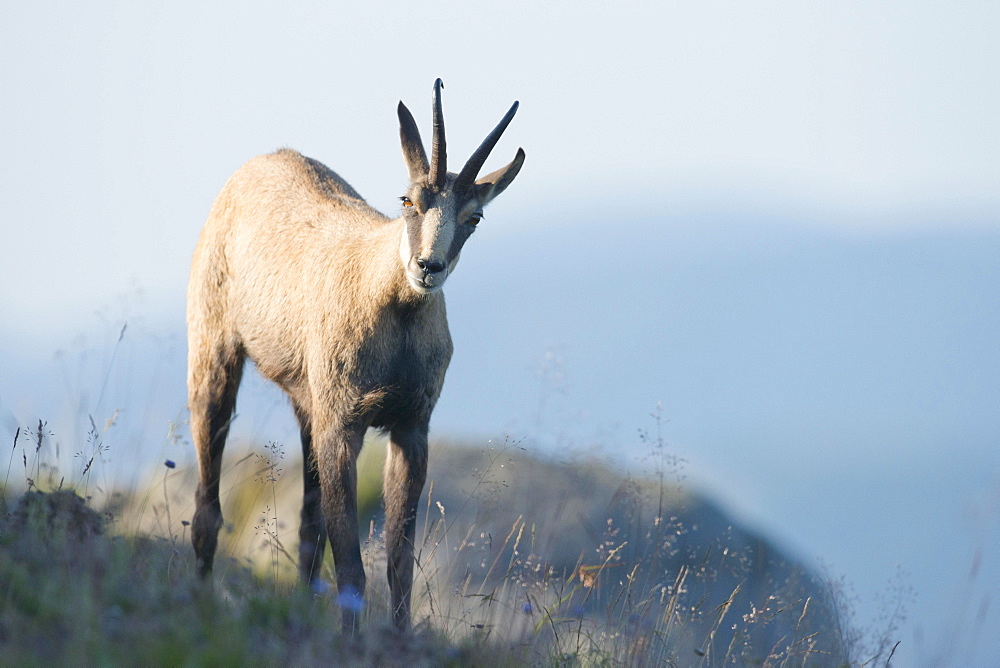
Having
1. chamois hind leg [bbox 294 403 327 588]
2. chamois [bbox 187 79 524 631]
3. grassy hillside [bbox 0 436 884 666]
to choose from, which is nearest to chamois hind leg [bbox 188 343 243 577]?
chamois [bbox 187 79 524 631]

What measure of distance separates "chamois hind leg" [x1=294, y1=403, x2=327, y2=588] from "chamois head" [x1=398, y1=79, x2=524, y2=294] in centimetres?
166

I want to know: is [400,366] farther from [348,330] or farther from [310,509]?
[310,509]

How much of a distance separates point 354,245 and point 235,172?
1.92 m

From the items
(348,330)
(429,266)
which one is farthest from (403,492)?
(429,266)

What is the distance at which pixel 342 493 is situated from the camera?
5898 millimetres

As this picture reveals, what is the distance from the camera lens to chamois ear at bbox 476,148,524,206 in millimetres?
5992

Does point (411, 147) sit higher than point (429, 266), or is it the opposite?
point (411, 147)

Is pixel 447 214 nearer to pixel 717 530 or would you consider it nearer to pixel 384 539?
pixel 384 539

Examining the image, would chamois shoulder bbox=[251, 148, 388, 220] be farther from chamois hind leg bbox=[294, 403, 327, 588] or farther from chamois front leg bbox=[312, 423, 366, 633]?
chamois front leg bbox=[312, 423, 366, 633]

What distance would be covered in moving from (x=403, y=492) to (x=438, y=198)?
172 cm

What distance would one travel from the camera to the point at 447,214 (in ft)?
18.8

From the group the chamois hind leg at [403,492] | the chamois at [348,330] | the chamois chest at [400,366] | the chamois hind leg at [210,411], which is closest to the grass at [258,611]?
the chamois hind leg at [403,492]

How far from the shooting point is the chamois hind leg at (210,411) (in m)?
7.15

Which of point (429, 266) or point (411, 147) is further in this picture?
point (411, 147)
